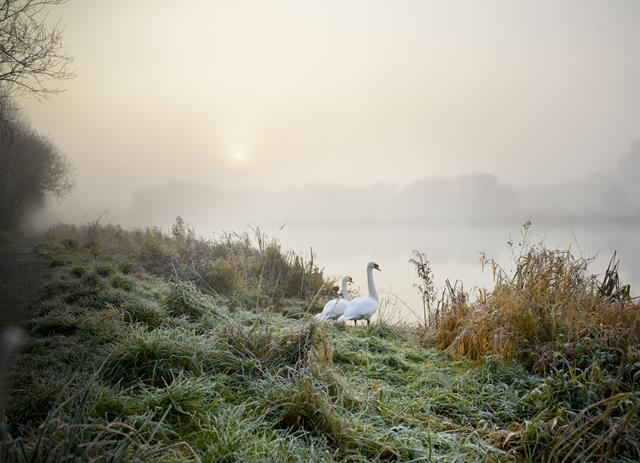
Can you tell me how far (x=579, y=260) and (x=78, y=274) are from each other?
7.74 m

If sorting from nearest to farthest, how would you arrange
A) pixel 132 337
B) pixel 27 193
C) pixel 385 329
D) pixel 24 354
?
1. pixel 132 337
2. pixel 24 354
3. pixel 385 329
4. pixel 27 193

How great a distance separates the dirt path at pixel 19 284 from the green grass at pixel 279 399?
78 centimetres

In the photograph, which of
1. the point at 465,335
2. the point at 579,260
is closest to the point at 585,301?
the point at 579,260

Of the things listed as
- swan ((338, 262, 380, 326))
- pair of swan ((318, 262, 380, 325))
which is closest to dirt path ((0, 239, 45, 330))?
pair of swan ((318, 262, 380, 325))

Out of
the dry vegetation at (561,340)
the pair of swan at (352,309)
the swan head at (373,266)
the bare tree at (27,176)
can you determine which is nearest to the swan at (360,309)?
the pair of swan at (352,309)

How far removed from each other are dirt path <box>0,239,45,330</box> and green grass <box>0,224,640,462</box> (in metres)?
0.78

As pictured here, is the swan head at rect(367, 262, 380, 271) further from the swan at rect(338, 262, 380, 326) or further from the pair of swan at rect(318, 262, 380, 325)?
the swan at rect(338, 262, 380, 326)

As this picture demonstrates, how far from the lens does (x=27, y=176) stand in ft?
79.1

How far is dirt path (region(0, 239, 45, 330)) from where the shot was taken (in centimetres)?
597

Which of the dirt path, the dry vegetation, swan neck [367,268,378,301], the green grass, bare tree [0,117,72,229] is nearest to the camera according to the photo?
the green grass

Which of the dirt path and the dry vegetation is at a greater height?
the dirt path

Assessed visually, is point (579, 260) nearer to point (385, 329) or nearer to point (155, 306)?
point (385, 329)

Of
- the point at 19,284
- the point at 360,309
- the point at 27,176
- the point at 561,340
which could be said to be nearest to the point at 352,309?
the point at 360,309

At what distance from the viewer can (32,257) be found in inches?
448
